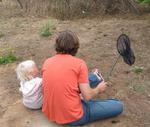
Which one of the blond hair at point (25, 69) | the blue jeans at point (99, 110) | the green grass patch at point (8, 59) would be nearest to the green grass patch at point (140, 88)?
the blue jeans at point (99, 110)

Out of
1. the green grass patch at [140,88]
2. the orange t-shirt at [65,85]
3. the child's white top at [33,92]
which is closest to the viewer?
the orange t-shirt at [65,85]

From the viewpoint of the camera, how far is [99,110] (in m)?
4.93

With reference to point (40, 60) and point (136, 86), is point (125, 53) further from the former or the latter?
point (40, 60)

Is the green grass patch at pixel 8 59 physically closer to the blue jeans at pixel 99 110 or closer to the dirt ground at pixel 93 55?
the dirt ground at pixel 93 55

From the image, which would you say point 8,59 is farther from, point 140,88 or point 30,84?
point 140,88

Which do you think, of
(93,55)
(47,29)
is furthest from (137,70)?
(47,29)

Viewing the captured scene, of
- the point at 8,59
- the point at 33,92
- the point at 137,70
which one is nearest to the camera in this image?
the point at 33,92

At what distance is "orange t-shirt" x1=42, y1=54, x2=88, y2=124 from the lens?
4.75 metres

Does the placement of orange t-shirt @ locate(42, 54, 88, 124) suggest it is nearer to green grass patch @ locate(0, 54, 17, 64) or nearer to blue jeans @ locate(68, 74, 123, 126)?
blue jeans @ locate(68, 74, 123, 126)

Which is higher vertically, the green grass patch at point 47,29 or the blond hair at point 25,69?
the green grass patch at point 47,29

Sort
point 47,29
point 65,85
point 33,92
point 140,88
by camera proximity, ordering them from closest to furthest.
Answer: point 65,85
point 33,92
point 140,88
point 47,29

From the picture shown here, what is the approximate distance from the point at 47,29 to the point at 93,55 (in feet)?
4.78

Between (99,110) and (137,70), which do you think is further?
(137,70)

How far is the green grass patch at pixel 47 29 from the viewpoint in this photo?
7.85 metres
